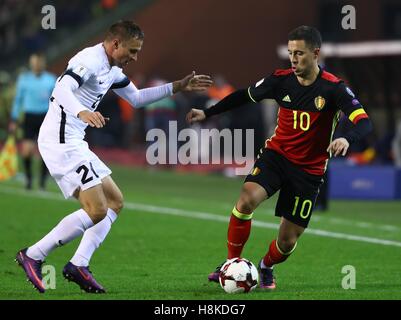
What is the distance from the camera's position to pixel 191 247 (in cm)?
1312

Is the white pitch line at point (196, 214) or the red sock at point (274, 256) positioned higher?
the red sock at point (274, 256)

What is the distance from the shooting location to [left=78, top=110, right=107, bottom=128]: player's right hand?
28.9 feet

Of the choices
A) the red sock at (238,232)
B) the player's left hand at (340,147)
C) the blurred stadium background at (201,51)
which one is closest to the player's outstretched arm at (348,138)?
the player's left hand at (340,147)

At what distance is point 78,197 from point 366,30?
90.6 ft

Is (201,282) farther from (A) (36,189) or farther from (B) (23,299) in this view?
(A) (36,189)

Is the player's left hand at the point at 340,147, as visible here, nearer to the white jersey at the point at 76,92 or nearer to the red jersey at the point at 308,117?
the red jersey at the point at 308,117

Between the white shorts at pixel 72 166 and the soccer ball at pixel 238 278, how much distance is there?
1255mm

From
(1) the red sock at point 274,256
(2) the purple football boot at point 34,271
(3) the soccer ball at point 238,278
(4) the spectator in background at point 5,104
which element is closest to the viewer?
(2) the purple football boot at point 34,271

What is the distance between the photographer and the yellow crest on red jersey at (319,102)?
973 cm

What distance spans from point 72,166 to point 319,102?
2.08 meters

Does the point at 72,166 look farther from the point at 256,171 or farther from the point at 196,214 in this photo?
the point at 196,214

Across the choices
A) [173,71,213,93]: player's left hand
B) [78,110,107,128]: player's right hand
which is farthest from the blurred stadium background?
[78,110,107,128]: player's right hand

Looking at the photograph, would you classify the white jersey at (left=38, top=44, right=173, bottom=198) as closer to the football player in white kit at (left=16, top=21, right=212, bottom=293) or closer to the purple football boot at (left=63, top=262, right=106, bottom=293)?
the football player in white kit at (left=16, top=21, right=212, bottom=293)

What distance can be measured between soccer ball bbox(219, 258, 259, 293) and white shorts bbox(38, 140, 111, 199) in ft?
4.12
